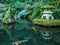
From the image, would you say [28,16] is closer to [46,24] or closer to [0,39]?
[46,24]

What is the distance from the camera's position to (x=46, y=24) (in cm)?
1473

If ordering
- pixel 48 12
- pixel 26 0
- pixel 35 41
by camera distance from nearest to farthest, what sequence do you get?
pixel 35 41 < pixel 48 12 < pixel 26 0

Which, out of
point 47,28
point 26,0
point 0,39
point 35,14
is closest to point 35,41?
point 0,39

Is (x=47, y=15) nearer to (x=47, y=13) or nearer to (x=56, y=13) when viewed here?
(x=47, y=13)

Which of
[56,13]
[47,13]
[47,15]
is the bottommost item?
[56,13]

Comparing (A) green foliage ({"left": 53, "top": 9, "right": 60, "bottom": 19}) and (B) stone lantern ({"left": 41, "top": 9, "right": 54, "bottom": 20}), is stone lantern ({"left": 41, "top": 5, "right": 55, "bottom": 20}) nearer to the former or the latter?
(B) stone lantern ({"left": 41, "top": 9, "right": 54, "bottom": 20})

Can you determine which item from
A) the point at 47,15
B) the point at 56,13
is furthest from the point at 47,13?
the point at 56,13

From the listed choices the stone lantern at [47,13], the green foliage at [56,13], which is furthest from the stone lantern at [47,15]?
the green foliage at [56,13]

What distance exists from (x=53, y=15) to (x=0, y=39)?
6.84m

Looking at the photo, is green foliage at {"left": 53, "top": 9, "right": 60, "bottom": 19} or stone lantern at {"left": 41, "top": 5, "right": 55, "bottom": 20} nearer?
stone lantern at {"left": 41, "top": 5, "right": 55, "bottom": 20}

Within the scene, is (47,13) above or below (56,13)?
above

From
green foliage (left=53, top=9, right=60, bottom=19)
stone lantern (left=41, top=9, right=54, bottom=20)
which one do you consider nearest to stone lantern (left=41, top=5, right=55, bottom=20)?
stone lantern (left=41, top=9, right=54, bottom=20)

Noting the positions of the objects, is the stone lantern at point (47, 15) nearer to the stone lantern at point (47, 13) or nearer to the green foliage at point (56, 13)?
the stone lantern at point (47, 13)

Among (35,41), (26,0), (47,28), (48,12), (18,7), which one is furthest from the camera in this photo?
(26,0)
